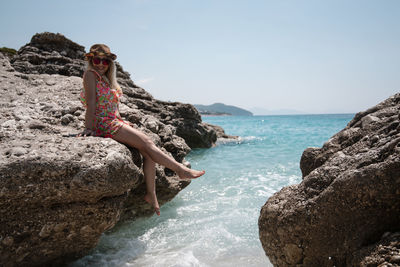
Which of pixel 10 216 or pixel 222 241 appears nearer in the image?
pixel 10 216

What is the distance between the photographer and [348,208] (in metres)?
2.51

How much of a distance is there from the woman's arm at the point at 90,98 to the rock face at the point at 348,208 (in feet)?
8.79

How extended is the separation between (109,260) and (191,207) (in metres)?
3.29

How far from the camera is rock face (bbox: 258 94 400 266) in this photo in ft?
7.59

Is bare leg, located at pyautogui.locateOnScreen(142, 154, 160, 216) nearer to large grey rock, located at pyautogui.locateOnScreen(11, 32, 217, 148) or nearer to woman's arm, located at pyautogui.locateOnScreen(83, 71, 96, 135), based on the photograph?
woman's arm, located at pyautogui.locateOnScreen(83, 71, 96, 135)

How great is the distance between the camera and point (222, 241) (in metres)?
5.49

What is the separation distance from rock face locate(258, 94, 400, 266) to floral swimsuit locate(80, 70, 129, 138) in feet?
7.77

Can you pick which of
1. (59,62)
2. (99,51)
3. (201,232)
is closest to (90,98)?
(99,51)

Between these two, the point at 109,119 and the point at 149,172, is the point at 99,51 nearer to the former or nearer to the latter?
Result: the point at 109,119

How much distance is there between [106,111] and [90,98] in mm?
290

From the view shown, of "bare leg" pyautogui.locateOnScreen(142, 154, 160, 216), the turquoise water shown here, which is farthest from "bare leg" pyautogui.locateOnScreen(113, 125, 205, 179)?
the turquoise water

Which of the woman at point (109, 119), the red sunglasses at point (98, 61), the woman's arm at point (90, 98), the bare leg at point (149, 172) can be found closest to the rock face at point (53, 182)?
the bare leg at point (149, 172)

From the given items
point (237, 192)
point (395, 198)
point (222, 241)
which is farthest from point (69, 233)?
point (237, 192)

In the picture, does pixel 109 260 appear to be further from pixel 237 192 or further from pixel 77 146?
pixel 237 192
